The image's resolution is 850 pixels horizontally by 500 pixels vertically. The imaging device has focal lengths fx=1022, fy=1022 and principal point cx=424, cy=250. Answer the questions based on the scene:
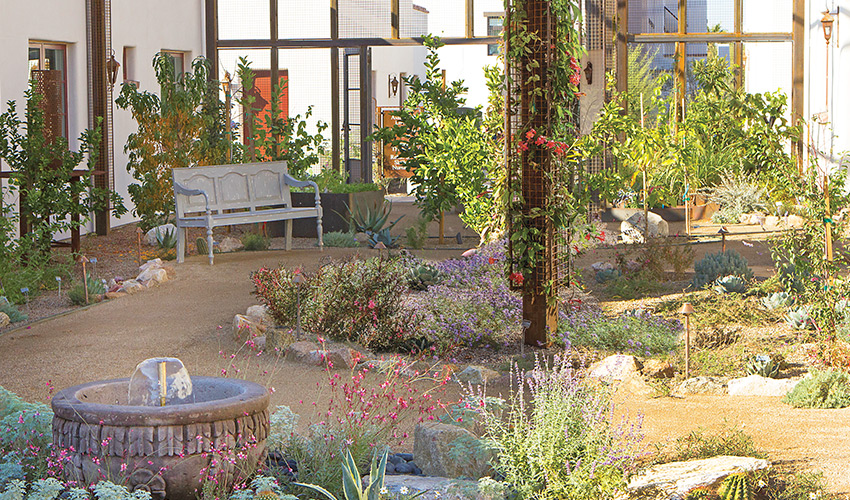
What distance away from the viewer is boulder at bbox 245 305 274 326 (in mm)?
6543

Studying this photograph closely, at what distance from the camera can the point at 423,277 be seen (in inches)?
305

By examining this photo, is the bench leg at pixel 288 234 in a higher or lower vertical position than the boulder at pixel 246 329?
higher

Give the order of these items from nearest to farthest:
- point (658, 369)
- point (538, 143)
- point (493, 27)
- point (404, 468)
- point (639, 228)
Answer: point (404, 468)
point (658, 369)
point (538, 143)
point (639, 228)
point (493, 27)

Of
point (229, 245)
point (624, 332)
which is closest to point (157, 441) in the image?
point (624, 332)

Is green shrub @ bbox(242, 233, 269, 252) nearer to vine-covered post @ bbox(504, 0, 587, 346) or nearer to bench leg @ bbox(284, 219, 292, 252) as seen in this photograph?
bench leg @ bbox(284, 219, 292, 252)

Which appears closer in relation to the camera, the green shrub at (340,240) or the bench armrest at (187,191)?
the bench armrest at (187,191)

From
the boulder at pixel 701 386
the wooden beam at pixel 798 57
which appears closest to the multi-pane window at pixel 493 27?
the wooden beam at pixel 798 57

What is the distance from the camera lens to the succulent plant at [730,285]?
734cm

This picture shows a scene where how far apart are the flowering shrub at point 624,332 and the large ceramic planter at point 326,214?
5075 millimetres

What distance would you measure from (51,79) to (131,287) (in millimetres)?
3759

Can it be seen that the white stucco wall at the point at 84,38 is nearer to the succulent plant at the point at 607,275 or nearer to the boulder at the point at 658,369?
the succulent plant at the point at 607,275

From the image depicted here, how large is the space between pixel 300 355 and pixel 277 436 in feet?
6.61

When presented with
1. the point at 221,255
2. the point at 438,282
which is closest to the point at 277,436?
the point at 438,282

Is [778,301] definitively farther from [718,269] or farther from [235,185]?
[235,185]
